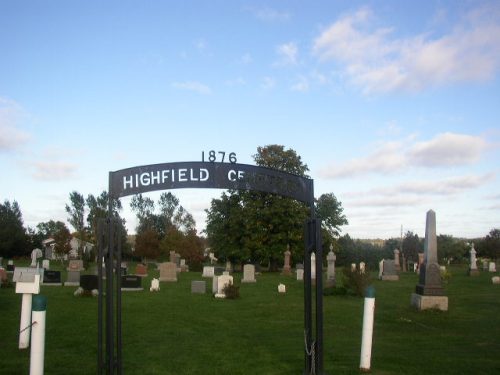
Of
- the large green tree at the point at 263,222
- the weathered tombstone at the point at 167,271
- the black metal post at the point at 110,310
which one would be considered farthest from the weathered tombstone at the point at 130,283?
the large green tree at the point at 263,222

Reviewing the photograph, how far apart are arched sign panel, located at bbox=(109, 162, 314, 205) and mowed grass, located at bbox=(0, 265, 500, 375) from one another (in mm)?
2680

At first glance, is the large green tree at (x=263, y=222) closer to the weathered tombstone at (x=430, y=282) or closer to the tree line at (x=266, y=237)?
the tree line at (x=266, y=237)

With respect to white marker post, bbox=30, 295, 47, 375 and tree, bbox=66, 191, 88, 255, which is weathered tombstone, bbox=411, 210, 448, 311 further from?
tree, bbox=66, 191, 88, 255

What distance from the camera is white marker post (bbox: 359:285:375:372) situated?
757 cm

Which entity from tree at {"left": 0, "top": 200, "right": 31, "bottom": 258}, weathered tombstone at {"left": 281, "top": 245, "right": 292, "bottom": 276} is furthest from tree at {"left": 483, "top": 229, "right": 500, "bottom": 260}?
tree at {"left": 0, "top": 200, "right": 31, "bottom": 258}

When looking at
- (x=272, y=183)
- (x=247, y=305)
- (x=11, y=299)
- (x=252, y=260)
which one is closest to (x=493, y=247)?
(x=252, y=260)

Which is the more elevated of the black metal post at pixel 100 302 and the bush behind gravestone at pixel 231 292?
the black metal post at pixel 100 302

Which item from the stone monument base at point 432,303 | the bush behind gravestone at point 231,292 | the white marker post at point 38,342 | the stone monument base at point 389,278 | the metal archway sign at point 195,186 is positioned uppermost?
the metal archway sign at point 195,186

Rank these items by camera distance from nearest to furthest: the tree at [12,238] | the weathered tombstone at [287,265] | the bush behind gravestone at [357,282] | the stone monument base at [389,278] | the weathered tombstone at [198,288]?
the bush behind gravestone at [357,282] → the weathered tombstone at [198,288] → the stone monument base at [389,278] → the weathered tombstone at [287,265] → the tree at [12,238]

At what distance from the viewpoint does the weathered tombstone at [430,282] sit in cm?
1617

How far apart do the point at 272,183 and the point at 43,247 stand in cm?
7081

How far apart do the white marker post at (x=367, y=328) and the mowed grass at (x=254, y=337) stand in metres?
0.18

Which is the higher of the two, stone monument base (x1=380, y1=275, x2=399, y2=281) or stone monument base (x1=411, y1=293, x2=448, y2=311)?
stone monument base (x1=411, y1=293, x2=448, y2=311)

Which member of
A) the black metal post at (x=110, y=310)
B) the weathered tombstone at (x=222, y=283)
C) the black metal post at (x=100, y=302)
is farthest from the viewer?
the weathered tombstone at (x=222, y=283)
